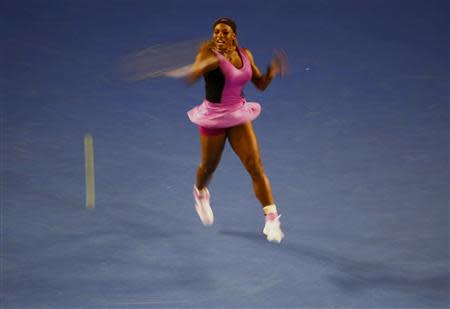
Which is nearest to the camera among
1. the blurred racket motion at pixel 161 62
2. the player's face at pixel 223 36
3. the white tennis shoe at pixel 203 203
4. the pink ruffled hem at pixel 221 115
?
the blurred racket motion at pixel 161 62

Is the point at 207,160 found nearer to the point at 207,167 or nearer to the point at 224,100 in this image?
the point at 207,167

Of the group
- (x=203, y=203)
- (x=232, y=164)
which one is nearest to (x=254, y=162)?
(x=203, y=203)

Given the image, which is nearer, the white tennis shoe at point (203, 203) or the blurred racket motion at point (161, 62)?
the blurred racket motion at point (161, 62)

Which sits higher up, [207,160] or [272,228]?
[207,160]

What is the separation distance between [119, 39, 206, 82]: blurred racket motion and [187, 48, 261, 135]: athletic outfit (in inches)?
6.3

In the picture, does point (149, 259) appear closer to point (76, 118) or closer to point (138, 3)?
point (76, 118)

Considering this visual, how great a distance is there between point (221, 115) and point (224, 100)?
0.26ft

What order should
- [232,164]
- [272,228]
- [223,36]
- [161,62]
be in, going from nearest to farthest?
1. [161,62]
2. [223,36]
3. [272,228]
4. [232,164]

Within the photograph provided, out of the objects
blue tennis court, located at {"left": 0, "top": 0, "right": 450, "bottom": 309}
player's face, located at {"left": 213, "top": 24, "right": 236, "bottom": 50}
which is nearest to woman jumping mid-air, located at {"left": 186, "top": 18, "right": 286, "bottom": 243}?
player's face, located at {"left": 213, "top": 24, "right": 236, "bottom": 50}

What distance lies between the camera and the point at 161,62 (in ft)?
17.9

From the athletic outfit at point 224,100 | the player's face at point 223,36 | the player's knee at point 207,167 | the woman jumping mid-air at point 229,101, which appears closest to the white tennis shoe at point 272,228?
the woman jumping mid-air at point 229,101

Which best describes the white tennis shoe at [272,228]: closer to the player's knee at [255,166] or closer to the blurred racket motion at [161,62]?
the player's knee at [255,166]

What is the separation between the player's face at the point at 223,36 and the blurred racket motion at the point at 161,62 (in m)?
0.08

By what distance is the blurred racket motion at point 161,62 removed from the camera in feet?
17.7
